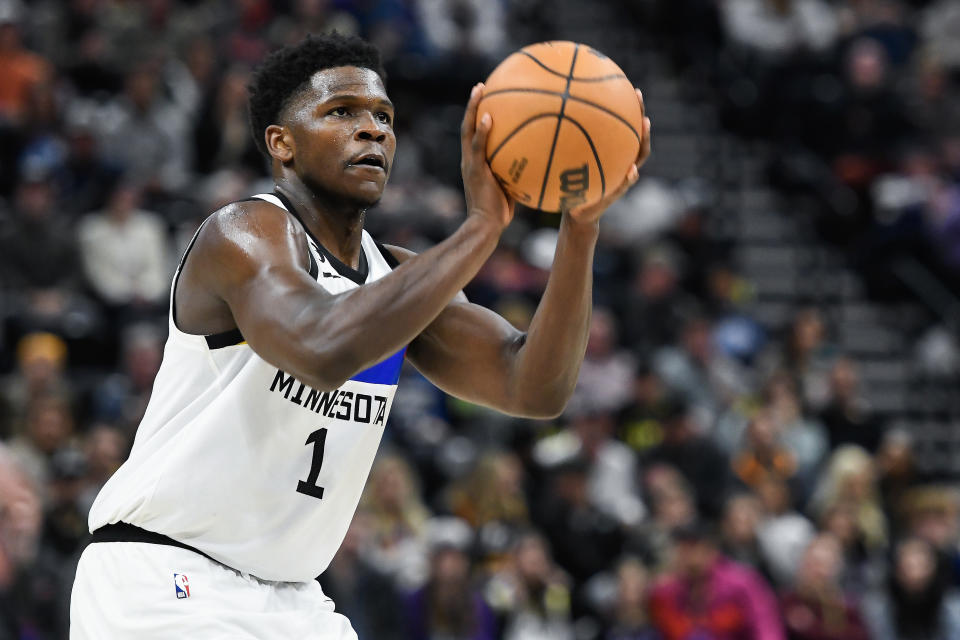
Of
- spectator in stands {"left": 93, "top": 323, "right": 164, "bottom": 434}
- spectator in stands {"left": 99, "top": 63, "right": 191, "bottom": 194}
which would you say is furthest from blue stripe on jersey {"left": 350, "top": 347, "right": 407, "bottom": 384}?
spectator in stands {"left": 99, "top": 63, "right": 191, "bottom": 194}

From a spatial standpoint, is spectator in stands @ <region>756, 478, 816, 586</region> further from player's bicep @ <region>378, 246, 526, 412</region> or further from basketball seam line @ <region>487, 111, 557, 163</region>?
basketball seam line @ <region>487, 111, 557, 163</region>

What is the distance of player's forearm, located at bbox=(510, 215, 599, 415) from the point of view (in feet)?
13.6

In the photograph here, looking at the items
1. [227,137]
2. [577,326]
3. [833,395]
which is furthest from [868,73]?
[577,326]

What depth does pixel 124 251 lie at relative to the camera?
35.7 ft

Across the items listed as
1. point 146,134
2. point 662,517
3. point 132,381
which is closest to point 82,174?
point 146,134

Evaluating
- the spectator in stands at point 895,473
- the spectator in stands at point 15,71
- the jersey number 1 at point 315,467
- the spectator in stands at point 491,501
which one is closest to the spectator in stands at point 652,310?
the spectator in stands at point 895,473

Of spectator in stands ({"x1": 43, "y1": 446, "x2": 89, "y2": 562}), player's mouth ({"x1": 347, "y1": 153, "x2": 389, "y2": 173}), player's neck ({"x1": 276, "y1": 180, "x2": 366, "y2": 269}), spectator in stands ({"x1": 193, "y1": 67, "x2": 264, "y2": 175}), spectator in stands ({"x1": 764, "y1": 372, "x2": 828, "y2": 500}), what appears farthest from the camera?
spectator in stands ({"x1": 193, "y1": 67, "x2": 264, "y2": 175})

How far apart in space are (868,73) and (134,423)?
9567 millimetres

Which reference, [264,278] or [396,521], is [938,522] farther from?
[264,278]

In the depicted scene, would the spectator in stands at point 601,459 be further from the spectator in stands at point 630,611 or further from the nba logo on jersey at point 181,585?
the nba logo on jersey at point 181,585

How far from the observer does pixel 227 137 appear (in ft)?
39.9

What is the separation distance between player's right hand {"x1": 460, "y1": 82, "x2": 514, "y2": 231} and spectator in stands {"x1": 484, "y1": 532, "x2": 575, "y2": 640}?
19.7ft

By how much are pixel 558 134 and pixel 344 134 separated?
2.35 ft

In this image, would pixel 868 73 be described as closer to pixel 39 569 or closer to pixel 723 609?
pixel 723 609
